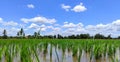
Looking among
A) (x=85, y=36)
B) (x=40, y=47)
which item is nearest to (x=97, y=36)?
(x=85, y=36)

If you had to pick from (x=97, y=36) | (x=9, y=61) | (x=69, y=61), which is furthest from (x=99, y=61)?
(x=97, y=36)

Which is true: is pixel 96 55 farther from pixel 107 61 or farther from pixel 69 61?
pixel 69 61

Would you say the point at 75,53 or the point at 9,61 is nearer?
the point at 9,61

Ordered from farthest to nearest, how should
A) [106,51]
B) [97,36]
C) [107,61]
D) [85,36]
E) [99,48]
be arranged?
[85,36] → [97,36] → [106,51] → [99,48] → [107,61]

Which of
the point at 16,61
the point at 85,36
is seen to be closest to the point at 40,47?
the point at 16,61

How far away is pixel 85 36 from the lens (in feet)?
193

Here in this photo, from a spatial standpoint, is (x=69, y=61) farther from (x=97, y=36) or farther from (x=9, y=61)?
(x=97, y=36)

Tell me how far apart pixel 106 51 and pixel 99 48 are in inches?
40.4

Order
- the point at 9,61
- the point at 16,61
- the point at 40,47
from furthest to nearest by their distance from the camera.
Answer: the point at 40,47, the point at 16,61, the point at 9,61

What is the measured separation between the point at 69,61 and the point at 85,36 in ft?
176

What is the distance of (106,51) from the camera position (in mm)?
7320

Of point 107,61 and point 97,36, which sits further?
point 97,36

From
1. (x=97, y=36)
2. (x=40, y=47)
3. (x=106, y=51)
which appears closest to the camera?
(x=106, y=51)

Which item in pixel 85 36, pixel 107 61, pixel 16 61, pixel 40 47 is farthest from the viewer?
pixel 85 36
